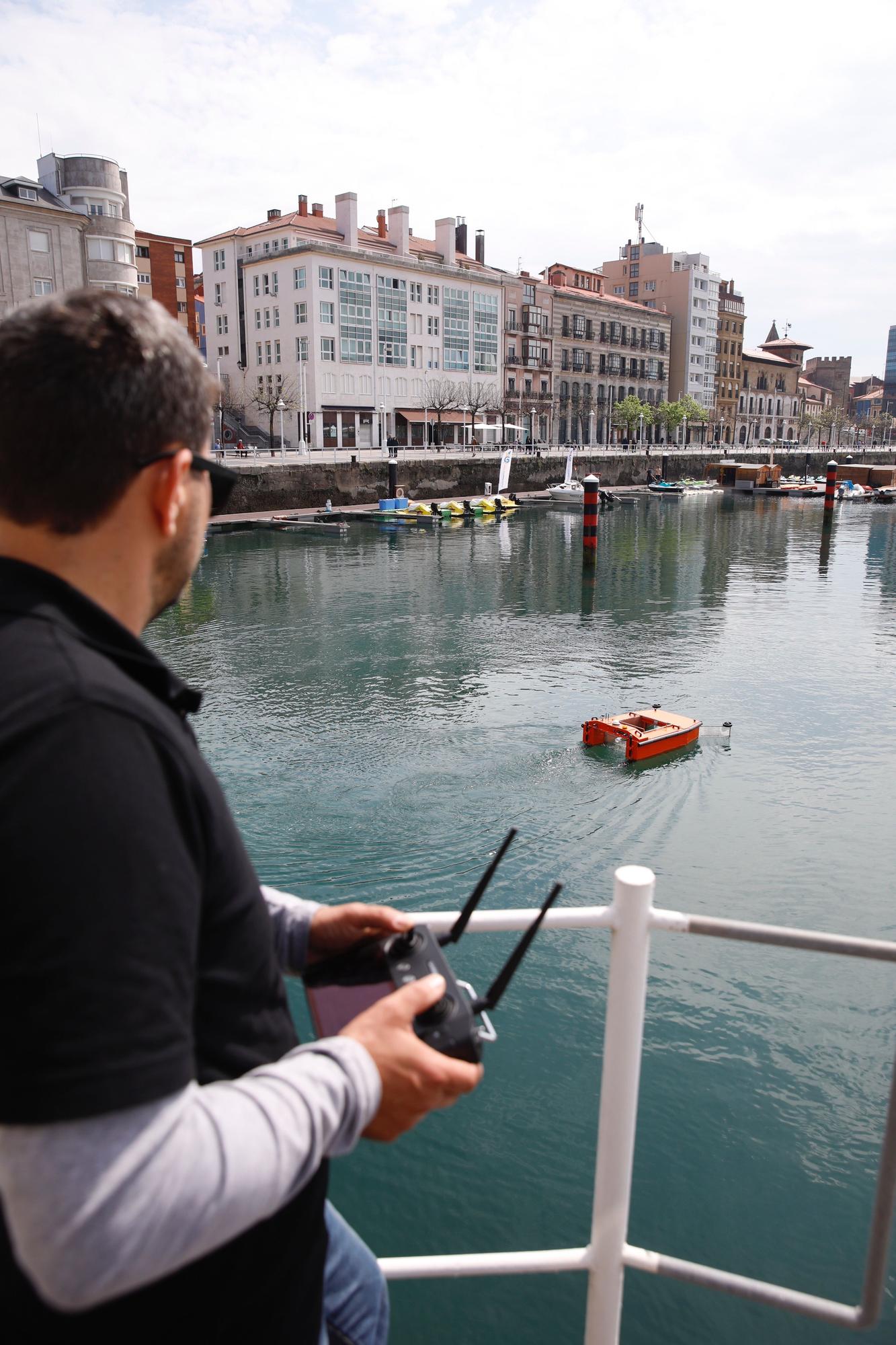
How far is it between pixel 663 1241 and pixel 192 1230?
13.6ft

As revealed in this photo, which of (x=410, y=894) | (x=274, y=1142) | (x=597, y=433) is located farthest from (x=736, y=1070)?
(x=597, y=433)

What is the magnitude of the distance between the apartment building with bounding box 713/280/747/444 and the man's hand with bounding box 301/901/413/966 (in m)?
103

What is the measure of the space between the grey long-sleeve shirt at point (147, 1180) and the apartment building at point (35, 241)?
Answer: 48409 mm

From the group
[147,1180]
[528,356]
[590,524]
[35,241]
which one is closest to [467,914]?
[147,1180]

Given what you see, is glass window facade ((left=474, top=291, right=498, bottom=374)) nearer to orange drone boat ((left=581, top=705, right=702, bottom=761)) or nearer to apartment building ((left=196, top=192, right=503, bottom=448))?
apartment building ((left=196, top=192, right=503, bottom=448))

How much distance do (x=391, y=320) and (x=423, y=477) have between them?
586 inches

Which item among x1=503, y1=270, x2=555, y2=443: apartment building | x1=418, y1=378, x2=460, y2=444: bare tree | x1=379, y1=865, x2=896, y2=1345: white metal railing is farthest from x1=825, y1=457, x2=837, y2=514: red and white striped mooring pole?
x1=379, y1=865, x2=896, y2=1345: white metal railing

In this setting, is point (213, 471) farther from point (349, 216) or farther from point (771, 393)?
point (771, 393)

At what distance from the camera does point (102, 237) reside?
1809 inches

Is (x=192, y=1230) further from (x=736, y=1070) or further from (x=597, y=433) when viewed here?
(x=597, y=433)

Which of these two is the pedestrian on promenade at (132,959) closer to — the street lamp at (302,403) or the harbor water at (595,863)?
the harbor water at (595,863)

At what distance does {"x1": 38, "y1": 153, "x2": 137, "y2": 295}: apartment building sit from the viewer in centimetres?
4606

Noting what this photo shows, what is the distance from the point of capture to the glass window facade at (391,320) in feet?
199

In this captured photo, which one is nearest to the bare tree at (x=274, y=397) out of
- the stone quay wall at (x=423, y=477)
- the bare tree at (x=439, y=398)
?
the stone quay wall at (x=423, y=477)
